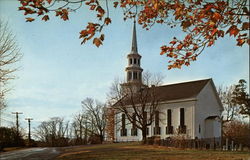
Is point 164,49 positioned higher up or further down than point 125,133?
higher up

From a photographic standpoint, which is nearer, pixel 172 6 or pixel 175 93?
pixel 172 6

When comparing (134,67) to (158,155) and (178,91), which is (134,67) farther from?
(158,155)

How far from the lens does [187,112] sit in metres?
43.3

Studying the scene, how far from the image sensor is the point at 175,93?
1876 inches

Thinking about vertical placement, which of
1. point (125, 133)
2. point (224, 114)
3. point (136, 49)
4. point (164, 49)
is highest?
point (136, 49)

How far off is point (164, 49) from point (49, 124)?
70.6 m

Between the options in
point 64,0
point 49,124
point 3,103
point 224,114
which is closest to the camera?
point 64,0

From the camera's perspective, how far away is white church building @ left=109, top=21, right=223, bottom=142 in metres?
42.8

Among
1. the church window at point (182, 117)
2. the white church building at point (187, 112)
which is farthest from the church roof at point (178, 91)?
the church window at point (182, 117)

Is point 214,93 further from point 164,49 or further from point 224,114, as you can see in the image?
point 164,49

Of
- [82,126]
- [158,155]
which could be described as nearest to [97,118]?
[82,126]

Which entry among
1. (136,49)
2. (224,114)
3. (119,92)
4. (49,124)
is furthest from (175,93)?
(49,124)

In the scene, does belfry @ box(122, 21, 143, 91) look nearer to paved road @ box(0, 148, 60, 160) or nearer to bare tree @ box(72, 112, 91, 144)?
bare tree @ box(72, 112, 91, 144)

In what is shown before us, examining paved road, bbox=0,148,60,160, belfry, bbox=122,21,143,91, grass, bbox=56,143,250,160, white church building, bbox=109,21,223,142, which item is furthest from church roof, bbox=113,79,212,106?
grass, bbox=56,143,250,160
